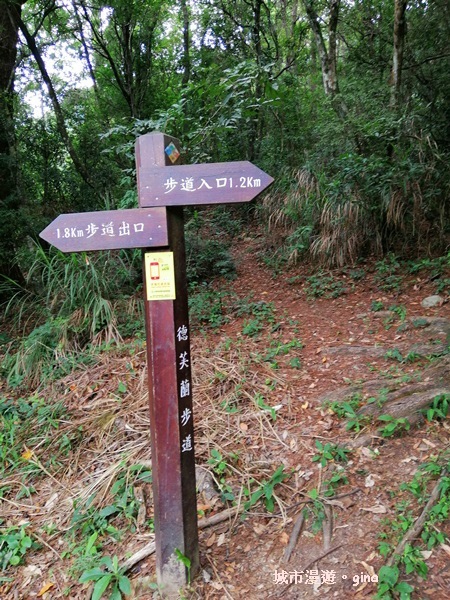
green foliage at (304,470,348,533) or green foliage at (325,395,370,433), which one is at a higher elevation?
green foliage at (325,395,370,433)

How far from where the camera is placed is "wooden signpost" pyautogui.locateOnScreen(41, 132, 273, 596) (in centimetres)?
194

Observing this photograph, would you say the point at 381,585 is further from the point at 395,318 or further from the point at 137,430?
the point at 395,318

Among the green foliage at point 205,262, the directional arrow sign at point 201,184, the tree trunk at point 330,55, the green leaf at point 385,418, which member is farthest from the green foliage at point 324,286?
the directional arrow sign at point 201,184

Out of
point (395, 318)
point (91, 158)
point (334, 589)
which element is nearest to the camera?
point (334, 589)

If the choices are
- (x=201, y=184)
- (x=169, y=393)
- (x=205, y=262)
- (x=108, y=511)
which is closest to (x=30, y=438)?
(x=108, y=511)

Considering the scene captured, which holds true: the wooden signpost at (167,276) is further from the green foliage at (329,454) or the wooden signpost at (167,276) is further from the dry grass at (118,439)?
the green foliage at (329,454)

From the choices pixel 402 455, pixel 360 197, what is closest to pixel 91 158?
pixel 360 197

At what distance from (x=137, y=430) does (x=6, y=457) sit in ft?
3.59

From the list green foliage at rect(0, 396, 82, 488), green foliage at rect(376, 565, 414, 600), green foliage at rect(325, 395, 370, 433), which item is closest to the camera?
green foliage at rect(376, 565, 414, 600)

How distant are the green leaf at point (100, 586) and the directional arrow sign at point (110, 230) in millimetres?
1733

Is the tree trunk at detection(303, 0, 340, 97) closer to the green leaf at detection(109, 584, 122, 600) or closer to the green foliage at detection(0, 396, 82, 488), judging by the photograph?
the green foliage at detection(0, 396, 82, 488)

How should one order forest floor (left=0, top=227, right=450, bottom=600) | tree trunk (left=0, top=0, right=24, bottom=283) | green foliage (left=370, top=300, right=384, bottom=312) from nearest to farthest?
1. forest floor (left=0, top=227, right=450, bottom=600)
2. green foliage (left=370, top=300, right=384, bottom=312)
3. tree trunk (left=0, top=0, right=24, bottom=283)

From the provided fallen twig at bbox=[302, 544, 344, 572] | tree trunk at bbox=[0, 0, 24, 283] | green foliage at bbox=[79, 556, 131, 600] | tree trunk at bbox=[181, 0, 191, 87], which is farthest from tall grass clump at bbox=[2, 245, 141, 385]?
tree trunk at bbox=[181, 0, 191, 87]

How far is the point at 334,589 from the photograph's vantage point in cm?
207
